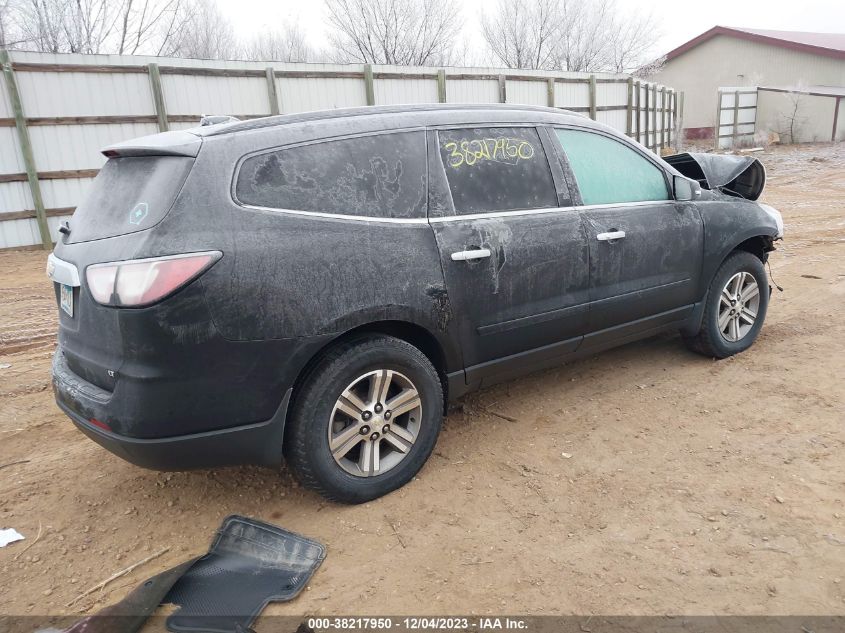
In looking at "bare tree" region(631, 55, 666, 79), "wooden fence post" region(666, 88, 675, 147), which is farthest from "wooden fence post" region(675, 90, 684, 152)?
"bare tree" region(631, 55, 666, 79)

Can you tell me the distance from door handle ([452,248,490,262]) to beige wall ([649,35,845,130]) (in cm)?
3205

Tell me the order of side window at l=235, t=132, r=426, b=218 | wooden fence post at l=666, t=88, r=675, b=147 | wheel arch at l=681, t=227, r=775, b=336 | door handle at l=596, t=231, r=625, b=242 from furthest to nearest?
1. wooden fence post at l=666, t=88, r=675, b=147
2. wheel arch at l=681, t=227, r=775, b=336
3. door handle at l=596, t=231, r=625, b=242
4. side window at l=235, t=132, r=426, b=218

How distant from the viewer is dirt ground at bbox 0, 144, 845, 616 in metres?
2.39

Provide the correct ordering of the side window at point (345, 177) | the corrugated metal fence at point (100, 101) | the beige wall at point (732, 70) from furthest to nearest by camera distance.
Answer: the beige wall at point (732, 70), the corrugated metal fence at point (100, 101), the side window at point (345, 177)

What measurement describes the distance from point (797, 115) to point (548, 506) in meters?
29.5

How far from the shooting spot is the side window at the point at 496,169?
324cm

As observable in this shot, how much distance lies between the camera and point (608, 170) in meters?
3.88

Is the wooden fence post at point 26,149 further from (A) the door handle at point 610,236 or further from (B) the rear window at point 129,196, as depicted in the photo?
(A) the door handle at point 610,236

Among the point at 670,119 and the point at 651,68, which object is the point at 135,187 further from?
the point at 651,68

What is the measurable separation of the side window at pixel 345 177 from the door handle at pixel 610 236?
1.17 m

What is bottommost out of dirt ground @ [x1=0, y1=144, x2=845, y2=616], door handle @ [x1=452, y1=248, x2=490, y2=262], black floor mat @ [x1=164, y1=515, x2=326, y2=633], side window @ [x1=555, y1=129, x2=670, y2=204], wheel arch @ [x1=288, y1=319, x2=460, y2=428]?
dirt ground @ [x1=0, y1=144, x2=845, y2=616]

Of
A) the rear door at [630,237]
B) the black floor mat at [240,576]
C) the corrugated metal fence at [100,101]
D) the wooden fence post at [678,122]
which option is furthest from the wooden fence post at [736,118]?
the black floor mat at [240,576]

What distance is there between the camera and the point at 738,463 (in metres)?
3.18

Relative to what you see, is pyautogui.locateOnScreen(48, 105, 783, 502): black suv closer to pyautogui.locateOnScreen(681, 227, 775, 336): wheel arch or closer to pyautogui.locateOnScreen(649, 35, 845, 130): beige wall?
pyautogui.locateOnScreen(681, 227, 775, 336): wheel arch
